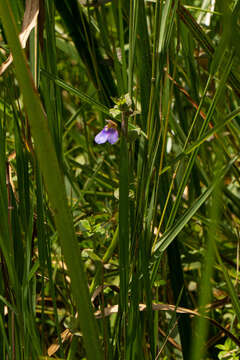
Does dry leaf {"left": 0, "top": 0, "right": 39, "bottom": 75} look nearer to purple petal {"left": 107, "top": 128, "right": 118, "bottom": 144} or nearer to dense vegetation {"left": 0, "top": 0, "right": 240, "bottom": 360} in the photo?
dense vegetation {"left": 0, "top": 0, "right": 240, "bottom": 360}

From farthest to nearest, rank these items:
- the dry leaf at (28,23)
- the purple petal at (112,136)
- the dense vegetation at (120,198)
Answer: the purple petal at (112,136) → the dry leaf at (28,23) → the dense vegetation at (120,198)

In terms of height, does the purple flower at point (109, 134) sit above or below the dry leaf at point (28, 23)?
below

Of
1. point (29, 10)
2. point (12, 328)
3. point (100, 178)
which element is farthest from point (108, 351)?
point (100, 178)

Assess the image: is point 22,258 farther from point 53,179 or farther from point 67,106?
point 67,106

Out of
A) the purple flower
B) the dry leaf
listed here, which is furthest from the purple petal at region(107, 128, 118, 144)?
the dry leaf

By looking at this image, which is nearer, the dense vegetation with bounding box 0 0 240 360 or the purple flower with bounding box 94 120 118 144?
the dense vegetation with bounding box 0 0 240 360

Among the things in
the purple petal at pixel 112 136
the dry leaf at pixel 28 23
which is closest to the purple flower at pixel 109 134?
the purple petal at pixel 112 136

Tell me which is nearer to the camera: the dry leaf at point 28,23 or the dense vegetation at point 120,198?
the dense vegetation at point 120,198

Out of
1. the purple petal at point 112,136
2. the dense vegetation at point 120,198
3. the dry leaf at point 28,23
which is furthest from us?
the purple petal at point 112,136

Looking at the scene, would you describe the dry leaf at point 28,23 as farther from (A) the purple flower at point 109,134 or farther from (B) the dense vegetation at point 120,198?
(A) the purple flower at point 109,134
